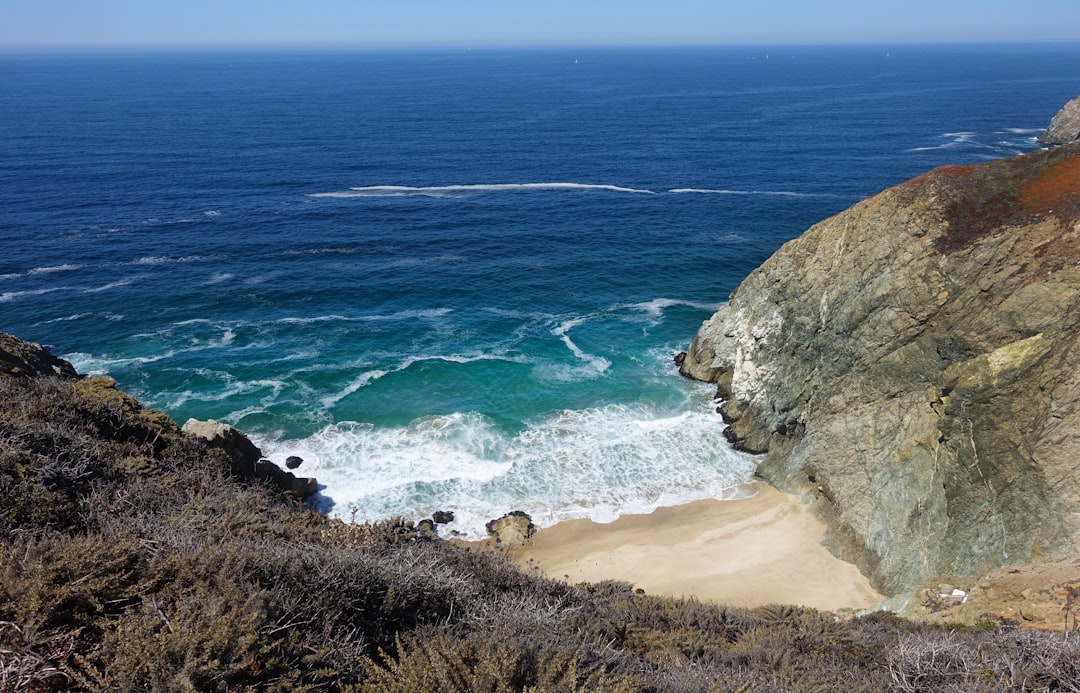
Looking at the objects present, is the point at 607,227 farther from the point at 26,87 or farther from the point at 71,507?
the point at 26,87

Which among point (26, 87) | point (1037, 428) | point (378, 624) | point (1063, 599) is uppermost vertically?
point (26, 87)

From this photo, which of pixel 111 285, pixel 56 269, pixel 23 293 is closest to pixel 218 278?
pixel 111 285

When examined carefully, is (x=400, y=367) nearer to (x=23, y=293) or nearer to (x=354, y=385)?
(x=354, y=385)

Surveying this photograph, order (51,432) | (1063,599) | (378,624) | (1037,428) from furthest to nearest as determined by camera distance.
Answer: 1. (1037,428)
2. (1063,599)
3. (51,432)
4. (378,624)

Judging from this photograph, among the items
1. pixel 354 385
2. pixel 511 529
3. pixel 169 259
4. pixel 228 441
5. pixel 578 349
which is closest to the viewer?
pixel 228 441

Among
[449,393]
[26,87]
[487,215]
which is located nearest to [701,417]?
[449,393]

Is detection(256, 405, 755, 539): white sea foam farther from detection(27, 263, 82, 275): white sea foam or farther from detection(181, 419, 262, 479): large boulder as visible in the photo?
detection(27, 263, 82, 275): white sea foam
